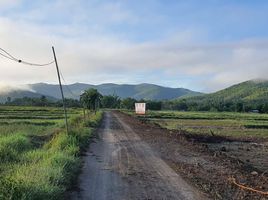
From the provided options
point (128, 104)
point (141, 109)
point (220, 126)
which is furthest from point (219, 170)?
point (128, 104)

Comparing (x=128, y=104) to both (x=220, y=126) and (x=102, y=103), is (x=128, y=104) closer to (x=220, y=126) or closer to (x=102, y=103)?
(x=102, y=103)

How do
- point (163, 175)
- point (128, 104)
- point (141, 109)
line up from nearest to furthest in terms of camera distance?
point (163, 175) < point (141, 109) < point (128, 104)

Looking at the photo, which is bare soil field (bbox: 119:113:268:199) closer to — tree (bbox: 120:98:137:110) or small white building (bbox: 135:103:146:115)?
small white building (bbox: 135:103:146:115)

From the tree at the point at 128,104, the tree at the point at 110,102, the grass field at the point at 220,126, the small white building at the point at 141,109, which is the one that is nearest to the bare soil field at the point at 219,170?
the grass field at the point at 220,126

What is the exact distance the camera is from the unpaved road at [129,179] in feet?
36.3

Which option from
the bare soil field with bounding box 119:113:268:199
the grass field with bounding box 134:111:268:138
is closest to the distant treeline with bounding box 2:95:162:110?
the grass field with bounding box 134:111:268:138

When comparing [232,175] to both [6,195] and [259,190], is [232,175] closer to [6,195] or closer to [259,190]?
[259,190]

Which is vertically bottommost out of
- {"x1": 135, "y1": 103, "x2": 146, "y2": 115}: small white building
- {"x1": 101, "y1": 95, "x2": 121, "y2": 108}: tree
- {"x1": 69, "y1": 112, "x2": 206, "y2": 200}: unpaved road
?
{"x1": 69, "y1": 112, "x2": 206, "y2": 200}: unpaved road

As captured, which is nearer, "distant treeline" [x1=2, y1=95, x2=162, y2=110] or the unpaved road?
the unpaved road

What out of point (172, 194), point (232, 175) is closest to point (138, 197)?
point (172, 194)

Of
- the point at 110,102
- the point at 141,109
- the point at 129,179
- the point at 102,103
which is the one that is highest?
the point at 110,102

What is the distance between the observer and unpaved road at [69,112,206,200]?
11.1 meters

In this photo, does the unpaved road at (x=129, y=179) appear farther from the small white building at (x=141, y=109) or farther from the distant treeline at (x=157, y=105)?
the distant treeline at (x=157, y=105)

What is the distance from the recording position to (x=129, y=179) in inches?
520
